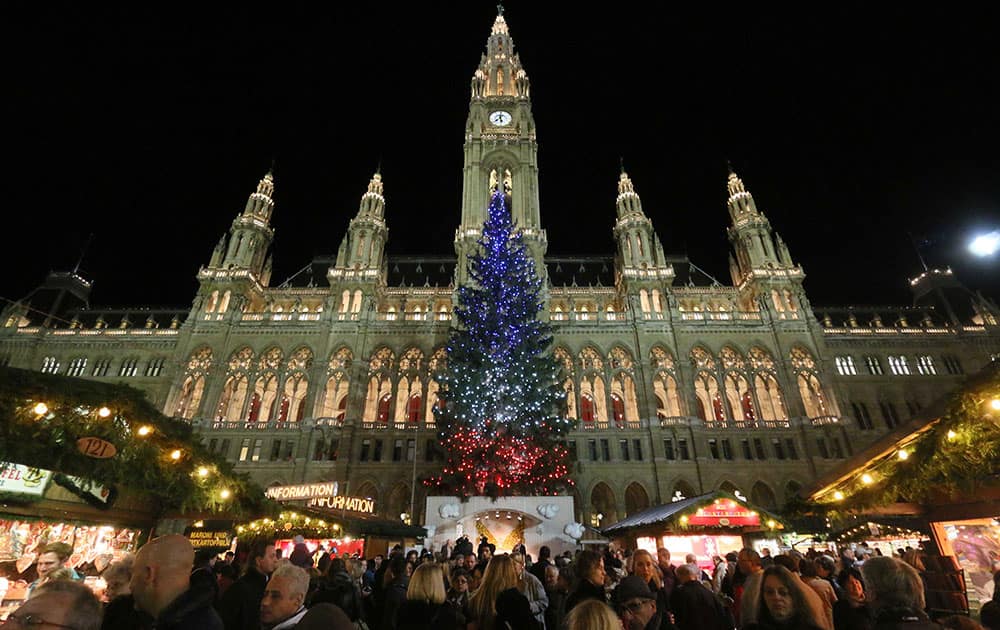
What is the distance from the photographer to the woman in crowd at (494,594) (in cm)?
417

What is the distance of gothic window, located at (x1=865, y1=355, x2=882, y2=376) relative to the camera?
3919 cm

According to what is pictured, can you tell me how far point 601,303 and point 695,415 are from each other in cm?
1386

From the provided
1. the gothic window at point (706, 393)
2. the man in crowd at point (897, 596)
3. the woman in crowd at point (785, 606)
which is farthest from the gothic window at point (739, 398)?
the woman in crowd at point (785, 606)

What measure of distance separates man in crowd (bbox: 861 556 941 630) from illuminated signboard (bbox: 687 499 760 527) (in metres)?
10.4

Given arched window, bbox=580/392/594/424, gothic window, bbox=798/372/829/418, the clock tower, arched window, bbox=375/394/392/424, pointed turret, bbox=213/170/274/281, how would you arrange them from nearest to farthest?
gothic window, bbox=798/372/829/418, arched window, bbox=375/394/392/424, arched window, bbox=580/392/594/424, the clock tower, pointed turret, bbox=213/170/274/281

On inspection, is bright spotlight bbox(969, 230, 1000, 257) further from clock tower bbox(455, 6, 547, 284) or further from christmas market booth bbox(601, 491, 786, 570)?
clock tower bbox(455, 6, 547, 284)

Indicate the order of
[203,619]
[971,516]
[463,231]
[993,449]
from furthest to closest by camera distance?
[463,231] < [971,516] < [993,449] < [203,619]

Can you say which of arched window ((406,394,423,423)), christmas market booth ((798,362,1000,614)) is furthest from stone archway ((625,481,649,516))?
christmas market booth ((798,362,1000,614))

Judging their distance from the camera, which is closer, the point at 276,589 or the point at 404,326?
the point at 276,589

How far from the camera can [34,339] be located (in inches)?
1591

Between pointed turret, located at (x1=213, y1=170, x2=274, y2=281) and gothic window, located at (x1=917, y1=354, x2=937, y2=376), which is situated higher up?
pointed turret, located at (x1=213, y1=170, x2=274, y2=281)

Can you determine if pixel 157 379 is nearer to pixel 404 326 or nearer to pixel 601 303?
pixel 404 326

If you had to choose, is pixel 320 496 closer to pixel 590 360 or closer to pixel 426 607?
pixel 426 607

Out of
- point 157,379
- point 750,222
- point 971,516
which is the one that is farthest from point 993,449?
point 157,379
